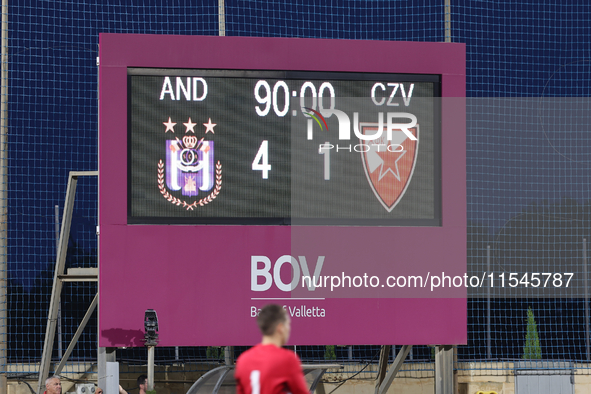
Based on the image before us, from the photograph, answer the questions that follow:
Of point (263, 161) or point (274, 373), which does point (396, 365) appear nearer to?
point (263, 161)

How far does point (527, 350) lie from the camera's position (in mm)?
18297

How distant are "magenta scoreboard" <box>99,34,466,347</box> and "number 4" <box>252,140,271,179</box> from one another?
0.02 meters

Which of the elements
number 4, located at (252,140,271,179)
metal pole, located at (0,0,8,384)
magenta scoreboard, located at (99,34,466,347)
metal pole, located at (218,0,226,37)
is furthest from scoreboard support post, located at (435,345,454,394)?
metal pole, located at (0,0,8,384)

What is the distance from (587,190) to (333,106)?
24.4ft

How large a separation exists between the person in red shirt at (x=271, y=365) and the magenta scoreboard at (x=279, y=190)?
4.62 metres

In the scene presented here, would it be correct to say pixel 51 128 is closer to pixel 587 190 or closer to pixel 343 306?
pixel 343 306

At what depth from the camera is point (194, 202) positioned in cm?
836

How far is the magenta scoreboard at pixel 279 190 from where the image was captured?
27.3 ft

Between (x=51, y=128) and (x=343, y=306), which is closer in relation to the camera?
(x=343, y=306)

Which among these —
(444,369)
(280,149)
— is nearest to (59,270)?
(280,149)

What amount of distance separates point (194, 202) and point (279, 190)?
94cm

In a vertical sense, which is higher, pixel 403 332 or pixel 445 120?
pixel 445 120

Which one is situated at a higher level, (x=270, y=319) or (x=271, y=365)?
(x=270, y=319)

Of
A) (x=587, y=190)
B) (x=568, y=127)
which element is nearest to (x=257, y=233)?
(x=587, y=190)
